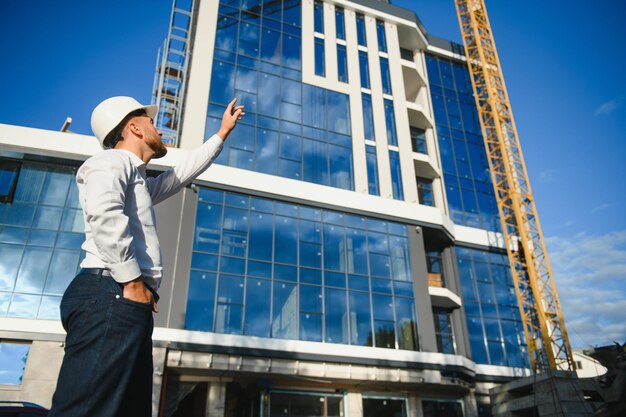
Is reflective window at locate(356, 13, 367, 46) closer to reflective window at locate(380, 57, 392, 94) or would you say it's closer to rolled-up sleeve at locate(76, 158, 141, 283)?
reflective window at locate(380, 57, 392, 94)

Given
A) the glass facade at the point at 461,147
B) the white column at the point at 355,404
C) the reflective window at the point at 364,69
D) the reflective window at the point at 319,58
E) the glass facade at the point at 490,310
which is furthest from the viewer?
the glass facade at the point at 461,147

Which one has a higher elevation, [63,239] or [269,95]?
[269,95]

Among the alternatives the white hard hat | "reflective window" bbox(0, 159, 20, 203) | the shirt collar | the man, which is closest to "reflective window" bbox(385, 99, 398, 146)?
"reflective window" bbox(0, 159, 20, 203)

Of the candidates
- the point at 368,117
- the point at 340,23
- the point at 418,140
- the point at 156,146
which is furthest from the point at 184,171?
the point at 418,140

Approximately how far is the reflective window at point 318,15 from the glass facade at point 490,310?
16.1m

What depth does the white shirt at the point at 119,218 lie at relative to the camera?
2.49 metres

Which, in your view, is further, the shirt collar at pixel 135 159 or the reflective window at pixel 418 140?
the reflective window at pixel 418 140

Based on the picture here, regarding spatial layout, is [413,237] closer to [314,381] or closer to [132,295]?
[314,381]

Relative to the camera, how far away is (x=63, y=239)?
2170 cm

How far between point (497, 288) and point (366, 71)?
1575 centimetres

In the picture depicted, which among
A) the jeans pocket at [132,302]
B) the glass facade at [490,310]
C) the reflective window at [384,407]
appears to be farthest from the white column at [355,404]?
the jeans pocket at [132,302]

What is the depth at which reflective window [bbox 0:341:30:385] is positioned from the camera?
18602 mm

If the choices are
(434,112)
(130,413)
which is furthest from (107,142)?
(434,112)

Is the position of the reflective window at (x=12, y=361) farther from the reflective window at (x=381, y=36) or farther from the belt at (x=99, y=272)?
the reflective window at (x=381, y=36)
